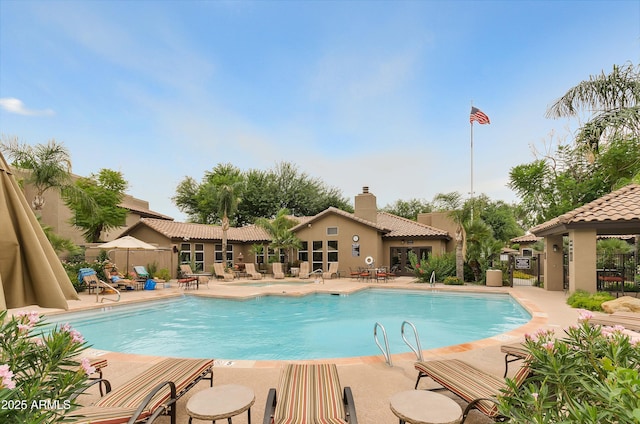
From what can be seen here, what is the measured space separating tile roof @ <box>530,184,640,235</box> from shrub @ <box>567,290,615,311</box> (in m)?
2.44

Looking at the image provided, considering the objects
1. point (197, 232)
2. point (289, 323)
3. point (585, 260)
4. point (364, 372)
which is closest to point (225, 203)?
point (197, 232)

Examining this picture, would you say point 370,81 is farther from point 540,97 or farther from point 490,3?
point 540,97

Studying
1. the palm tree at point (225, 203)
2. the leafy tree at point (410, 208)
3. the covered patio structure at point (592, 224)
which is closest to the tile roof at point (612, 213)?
the covered patio structure at point (592, 224)

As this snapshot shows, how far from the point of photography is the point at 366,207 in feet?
82.6

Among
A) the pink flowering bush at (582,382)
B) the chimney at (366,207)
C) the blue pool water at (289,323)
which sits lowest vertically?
the blue pool water at (289,323)

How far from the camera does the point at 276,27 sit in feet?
52.3

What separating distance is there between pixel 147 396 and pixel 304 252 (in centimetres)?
2307

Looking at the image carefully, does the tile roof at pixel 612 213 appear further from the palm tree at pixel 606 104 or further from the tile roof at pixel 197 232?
the tile roof at pixel 197 232

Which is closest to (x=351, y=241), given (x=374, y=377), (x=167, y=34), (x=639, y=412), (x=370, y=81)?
(x=370, y=81)

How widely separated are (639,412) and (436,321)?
10.5 meters

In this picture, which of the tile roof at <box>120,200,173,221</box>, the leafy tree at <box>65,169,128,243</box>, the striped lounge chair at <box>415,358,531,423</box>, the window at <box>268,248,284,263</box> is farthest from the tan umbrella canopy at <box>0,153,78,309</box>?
the tile roof at <box>120,200,173,221</box>

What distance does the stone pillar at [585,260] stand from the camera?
12.0 meters

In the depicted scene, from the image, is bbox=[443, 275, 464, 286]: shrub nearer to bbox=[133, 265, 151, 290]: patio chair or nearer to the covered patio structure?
the covered patio structure

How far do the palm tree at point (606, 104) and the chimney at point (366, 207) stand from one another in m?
14.7
